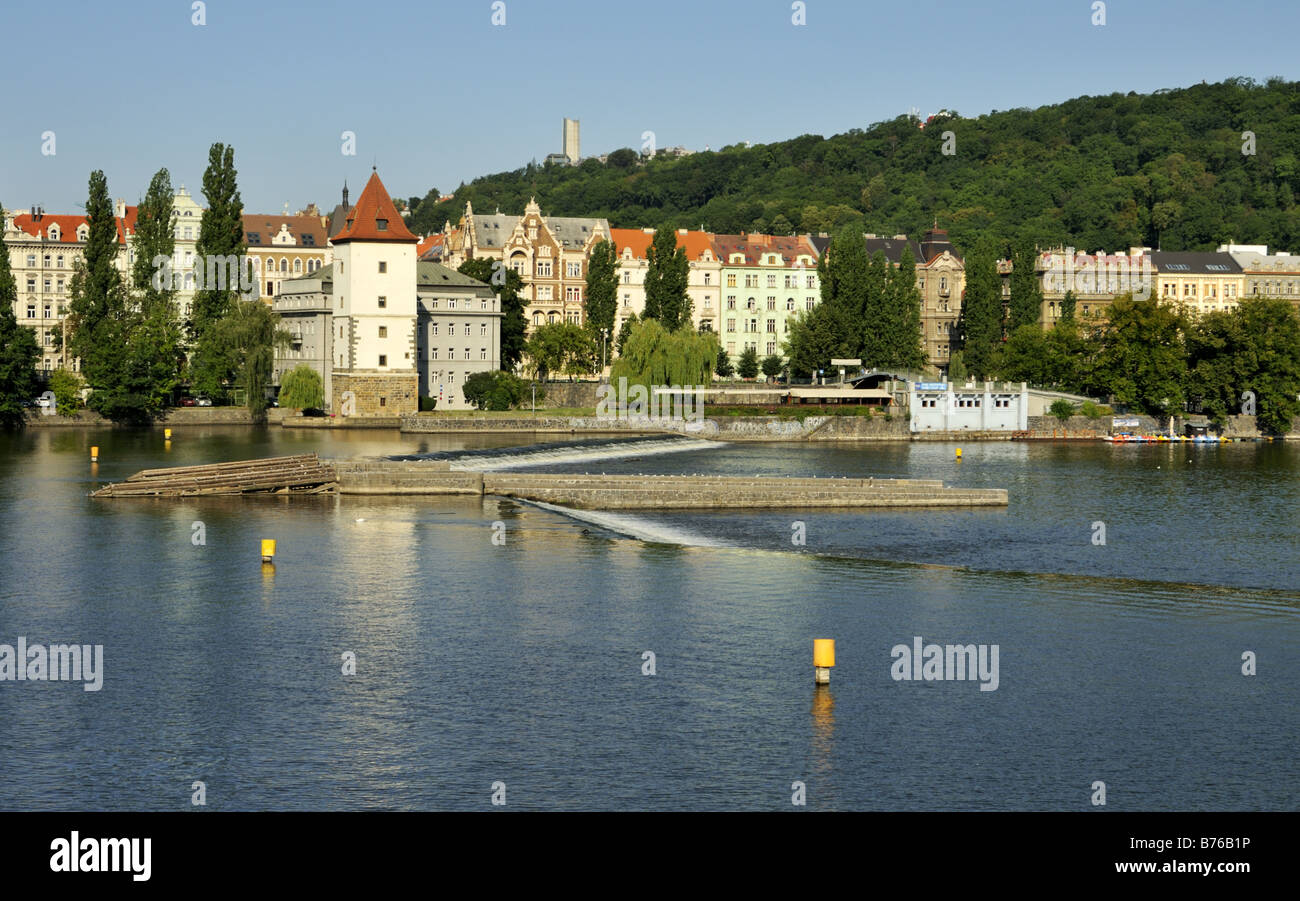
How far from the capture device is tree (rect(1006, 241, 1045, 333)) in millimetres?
144875

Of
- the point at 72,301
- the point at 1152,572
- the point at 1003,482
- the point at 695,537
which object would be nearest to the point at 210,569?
the point at 695,537

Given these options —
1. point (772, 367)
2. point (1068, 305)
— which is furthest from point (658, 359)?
point (1068, 305)

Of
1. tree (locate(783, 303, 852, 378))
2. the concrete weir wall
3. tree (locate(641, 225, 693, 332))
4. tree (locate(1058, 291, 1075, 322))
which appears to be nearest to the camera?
the concrete weir wall

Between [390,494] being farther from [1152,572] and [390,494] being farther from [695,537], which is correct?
[1152,572]

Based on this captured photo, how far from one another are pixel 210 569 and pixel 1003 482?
48.3 metres

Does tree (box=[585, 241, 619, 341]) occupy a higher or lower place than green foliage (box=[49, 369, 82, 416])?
higher

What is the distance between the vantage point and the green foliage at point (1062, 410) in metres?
125

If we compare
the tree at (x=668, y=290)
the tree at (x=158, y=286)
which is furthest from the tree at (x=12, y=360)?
the tree at (x=668, y=290)

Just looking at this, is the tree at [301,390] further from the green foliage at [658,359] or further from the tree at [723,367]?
the tree at [723,367]

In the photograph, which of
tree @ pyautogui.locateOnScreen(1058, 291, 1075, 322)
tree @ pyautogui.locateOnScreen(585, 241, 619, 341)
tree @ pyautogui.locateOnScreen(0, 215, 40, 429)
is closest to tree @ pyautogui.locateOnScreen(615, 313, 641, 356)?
tree @ pyautogui.locateOnScreen(585, 241, 619, 341)

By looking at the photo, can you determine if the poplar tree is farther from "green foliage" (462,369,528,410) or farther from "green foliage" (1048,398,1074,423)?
"green foliage" (462,369,528,410)

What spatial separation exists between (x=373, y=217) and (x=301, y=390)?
15.0 meters

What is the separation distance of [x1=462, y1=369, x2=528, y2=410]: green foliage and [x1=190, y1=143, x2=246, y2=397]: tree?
1925 cm

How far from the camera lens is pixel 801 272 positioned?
163 metres
